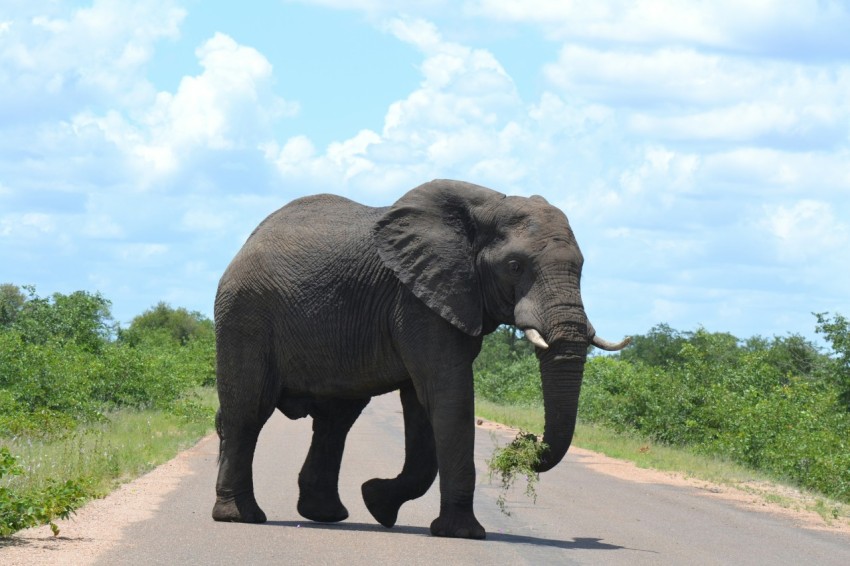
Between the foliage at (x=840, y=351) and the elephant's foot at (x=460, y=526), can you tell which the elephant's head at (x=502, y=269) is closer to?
the elephant's foot at (x=460, y=526)

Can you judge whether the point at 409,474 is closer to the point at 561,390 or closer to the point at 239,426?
the point at 239,426

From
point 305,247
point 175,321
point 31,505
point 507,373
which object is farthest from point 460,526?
point 175,321

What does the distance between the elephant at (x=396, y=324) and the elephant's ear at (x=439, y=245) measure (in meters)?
0.01

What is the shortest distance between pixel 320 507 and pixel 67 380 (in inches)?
555

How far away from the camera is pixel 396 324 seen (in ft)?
40.2

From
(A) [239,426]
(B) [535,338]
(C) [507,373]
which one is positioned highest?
(C) [507,373]

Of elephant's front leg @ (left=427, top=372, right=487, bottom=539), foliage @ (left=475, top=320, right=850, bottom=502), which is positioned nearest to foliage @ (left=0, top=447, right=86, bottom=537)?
elephant's front leg @ (left=427, top=372, right=487, bottom=539)

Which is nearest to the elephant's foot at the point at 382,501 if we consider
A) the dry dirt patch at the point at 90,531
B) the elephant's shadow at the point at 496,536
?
the elephant's shadow at the point at 496,536

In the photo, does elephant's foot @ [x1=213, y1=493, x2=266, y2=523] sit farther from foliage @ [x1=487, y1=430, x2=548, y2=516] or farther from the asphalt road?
foliage @ [x1=487, y1=430, x2=548, y2=516]

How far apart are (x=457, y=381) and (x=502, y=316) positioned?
0.72 meters

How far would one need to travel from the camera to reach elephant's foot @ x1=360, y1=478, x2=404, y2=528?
12.8m

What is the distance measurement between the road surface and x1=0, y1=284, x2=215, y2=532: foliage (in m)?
1.11

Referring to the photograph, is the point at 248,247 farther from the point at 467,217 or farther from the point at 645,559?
the point at 645,559

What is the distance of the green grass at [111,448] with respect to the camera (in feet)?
49.2
